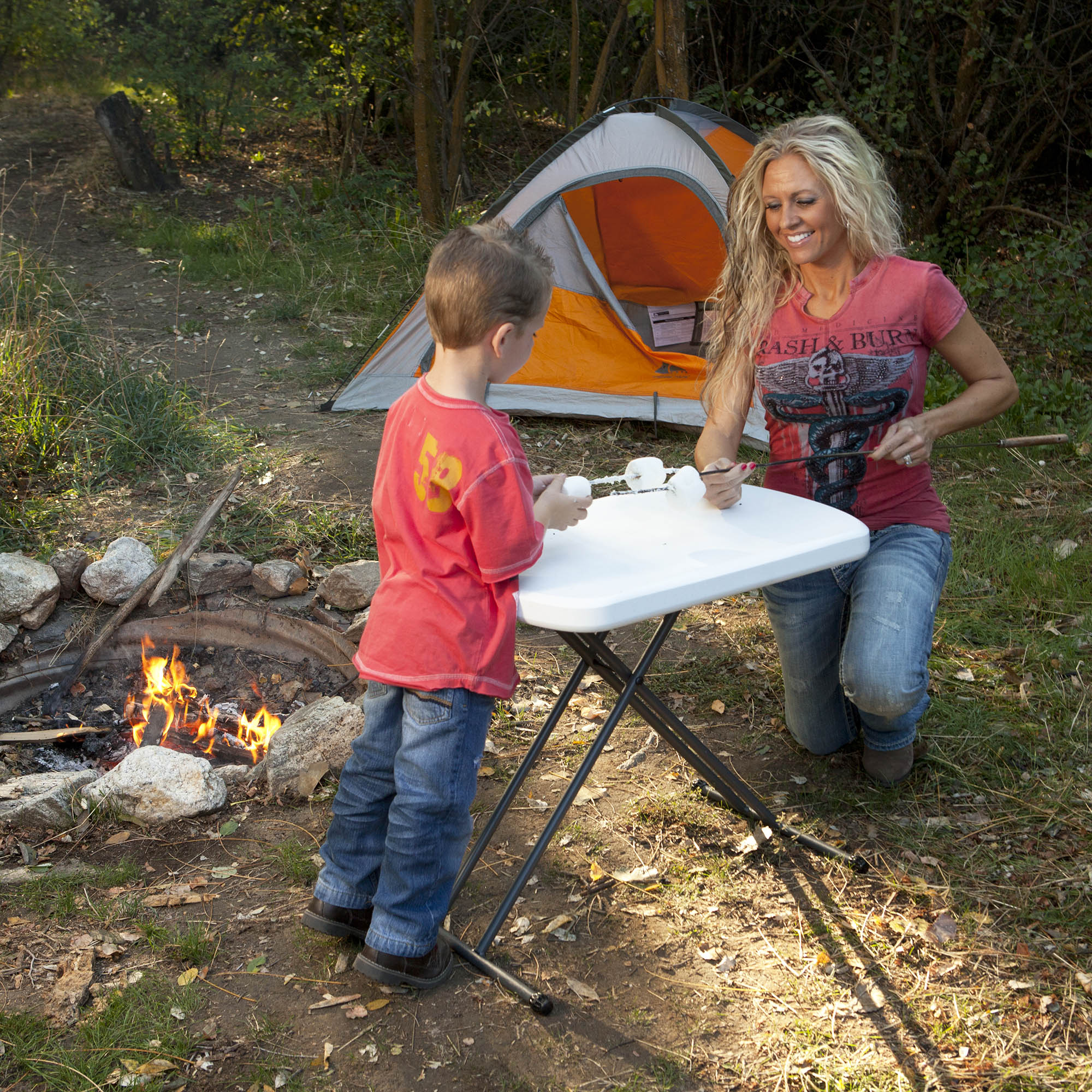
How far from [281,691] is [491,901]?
1.17 meters

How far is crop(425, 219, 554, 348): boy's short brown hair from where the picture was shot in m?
1.83

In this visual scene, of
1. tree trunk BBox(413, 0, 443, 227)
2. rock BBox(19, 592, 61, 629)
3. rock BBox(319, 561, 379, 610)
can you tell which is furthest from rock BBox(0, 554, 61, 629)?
tree trunk BBox(413, 0, 443, 227)

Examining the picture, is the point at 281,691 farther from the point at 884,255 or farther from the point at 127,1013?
the point at 884,255

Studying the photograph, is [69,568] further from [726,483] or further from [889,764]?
[889,764]

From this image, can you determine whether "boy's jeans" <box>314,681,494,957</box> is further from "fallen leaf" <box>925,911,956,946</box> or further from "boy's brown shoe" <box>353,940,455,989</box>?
"fallen leaf" <box>925,911,956,946</box>

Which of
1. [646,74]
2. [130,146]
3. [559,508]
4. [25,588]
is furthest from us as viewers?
[130,146]

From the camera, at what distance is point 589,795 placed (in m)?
2.87

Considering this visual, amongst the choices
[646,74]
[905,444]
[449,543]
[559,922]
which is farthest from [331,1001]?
[646,74]

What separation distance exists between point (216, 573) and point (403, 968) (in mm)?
1900

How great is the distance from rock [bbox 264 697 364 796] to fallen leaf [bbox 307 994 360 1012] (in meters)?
0.77

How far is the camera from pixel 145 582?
137 inches

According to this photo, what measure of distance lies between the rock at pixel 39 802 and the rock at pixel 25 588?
79 cm

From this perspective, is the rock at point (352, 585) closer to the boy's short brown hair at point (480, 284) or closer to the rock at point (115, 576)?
the rock at point (115, 576)

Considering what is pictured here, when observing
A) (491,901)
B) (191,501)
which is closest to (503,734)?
(491,901)
